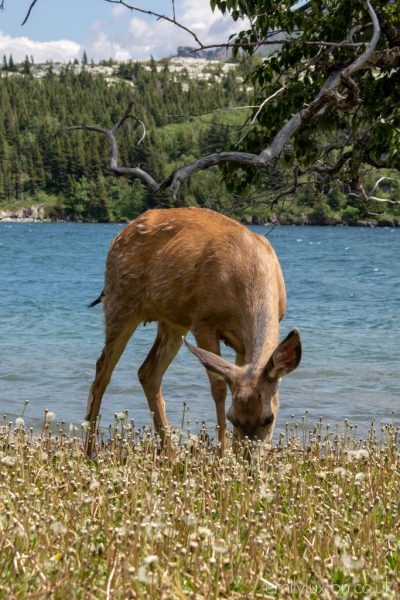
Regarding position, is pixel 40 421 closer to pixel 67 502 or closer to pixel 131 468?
pixel 131 468

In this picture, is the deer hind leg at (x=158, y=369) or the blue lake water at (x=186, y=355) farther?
the blue lake water at (x=186, y=355)

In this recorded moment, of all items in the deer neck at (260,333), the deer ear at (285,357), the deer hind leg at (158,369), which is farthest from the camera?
the deer hind leg at (158,369)

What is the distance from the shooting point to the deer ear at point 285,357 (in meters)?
6.89

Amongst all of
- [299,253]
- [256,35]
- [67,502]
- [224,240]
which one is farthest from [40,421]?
[299,253]

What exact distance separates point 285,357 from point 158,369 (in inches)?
127

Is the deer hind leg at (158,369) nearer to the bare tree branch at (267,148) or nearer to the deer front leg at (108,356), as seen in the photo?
the deer front leg at (108,356)

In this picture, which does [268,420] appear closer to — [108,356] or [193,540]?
[193,540]

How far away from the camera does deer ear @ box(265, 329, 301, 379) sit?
22.6ft

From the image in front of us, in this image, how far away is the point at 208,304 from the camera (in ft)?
28.7

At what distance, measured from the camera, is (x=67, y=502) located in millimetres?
5590

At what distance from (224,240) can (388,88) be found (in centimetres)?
220

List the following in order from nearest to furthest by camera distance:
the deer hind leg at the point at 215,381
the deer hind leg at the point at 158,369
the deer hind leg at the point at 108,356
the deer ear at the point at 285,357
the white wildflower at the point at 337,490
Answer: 1. the white wildflower at the point at 337,490
2. the deer ear at the point at 285,357
3. the deer hind leg at the point at 215,381
4. the deer hind leg at the point at 108,356
5. the deer hind leg at the point at 158,369

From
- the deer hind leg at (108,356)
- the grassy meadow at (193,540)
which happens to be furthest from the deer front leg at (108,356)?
the grassy meadow at (193,540)

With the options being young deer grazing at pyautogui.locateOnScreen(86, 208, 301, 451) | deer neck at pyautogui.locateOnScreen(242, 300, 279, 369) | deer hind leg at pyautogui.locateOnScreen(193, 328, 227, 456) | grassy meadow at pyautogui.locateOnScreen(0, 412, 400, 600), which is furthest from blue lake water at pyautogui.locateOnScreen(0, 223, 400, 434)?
grassy meadow at pyautogui.locateOnScreen(0, 412, 400, 600)
